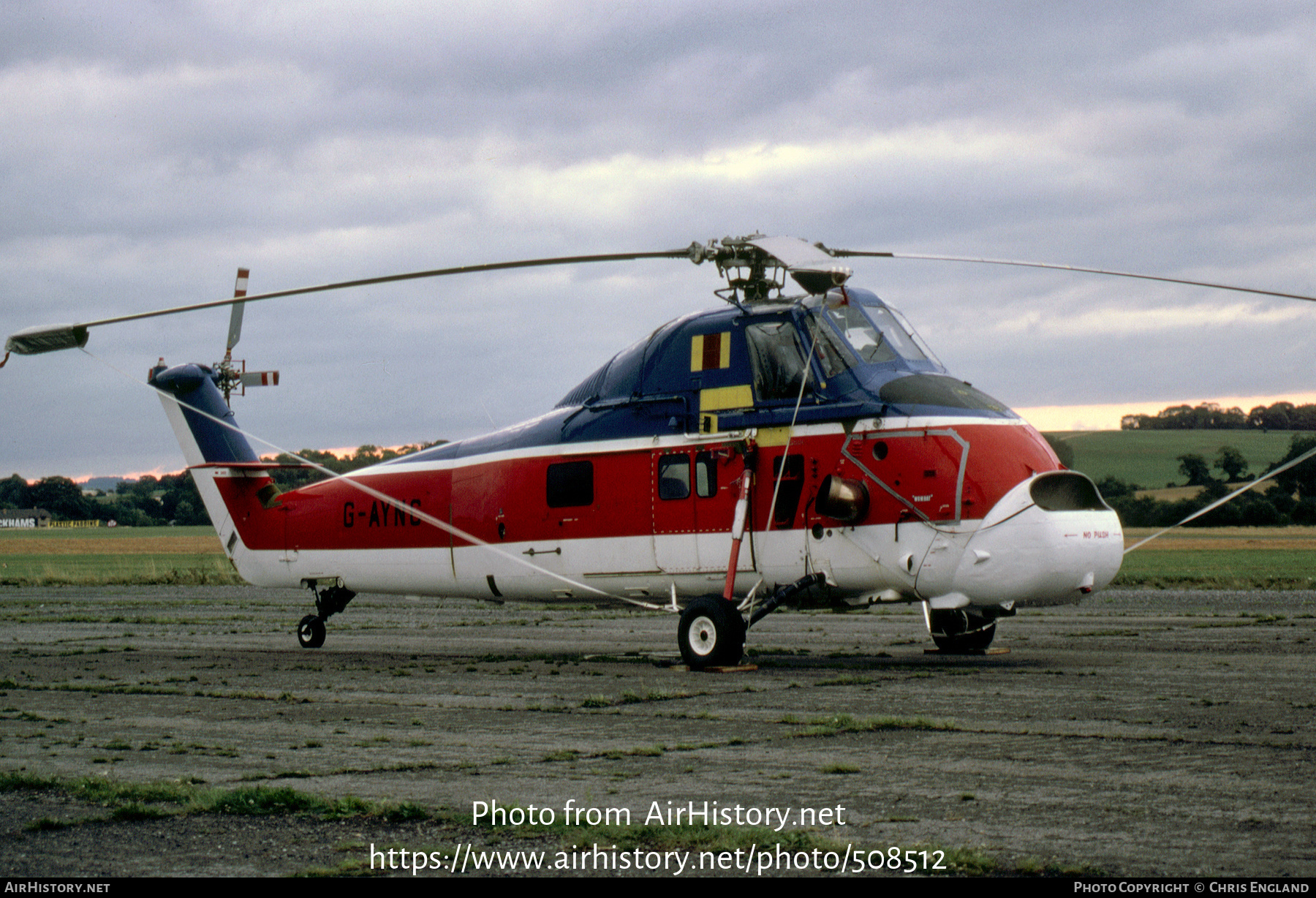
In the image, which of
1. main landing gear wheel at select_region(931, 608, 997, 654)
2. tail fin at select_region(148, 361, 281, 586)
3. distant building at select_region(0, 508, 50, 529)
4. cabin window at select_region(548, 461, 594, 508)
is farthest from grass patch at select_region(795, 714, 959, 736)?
distant building at select_region(0, 508, 50, 529)

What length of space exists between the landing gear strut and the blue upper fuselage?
238 inches

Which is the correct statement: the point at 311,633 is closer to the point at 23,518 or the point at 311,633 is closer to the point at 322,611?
the point at 322,611

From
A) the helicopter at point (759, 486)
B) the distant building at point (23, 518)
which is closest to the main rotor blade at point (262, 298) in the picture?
the helicopter at point (759, 486)

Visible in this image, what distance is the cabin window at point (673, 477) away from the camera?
17328 mm

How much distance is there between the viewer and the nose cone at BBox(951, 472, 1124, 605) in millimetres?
14727

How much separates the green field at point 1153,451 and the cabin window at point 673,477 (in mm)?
52347

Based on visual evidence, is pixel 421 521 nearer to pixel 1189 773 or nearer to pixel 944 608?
pixel 944 608


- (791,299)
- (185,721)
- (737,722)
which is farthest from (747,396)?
(185,721)

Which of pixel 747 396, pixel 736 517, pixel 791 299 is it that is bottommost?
pixel 736 517

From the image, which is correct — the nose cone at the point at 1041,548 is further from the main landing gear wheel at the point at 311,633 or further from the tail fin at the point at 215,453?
the tail fin at the point at 215,453

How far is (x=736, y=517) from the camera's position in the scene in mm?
16438

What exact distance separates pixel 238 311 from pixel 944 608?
589 inches

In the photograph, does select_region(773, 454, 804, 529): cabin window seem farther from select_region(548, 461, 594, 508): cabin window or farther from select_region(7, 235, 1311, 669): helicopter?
select_region(548, 461, 594, 508): cabin window
